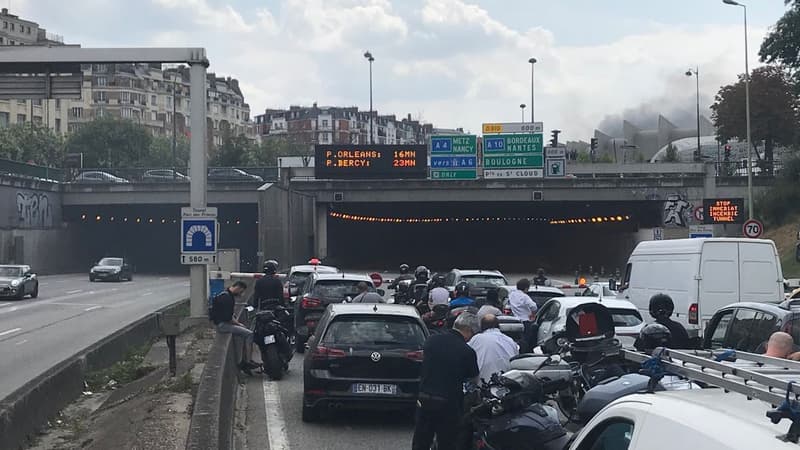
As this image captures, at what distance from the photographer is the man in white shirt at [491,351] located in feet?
32.7

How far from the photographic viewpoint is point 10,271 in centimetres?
4153

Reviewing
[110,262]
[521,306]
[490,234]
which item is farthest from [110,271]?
[521,306]

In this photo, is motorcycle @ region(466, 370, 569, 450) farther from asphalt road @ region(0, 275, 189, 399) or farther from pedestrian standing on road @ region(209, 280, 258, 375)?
asphalt road @ region(0, 275, 189, 399)

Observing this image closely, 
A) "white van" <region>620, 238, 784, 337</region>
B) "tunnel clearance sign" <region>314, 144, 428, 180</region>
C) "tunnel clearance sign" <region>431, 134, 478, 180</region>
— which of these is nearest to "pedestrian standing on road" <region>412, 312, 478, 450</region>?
"white van" <region>620, 238, 784, 337</region>

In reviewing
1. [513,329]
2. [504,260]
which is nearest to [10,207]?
[504,260]

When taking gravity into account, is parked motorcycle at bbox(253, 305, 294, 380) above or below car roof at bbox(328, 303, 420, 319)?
below

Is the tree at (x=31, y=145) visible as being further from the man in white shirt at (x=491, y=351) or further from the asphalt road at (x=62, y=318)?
the man in white shirt at (x=491, y=351)

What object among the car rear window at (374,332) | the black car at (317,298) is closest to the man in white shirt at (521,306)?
the black car at (317,298)

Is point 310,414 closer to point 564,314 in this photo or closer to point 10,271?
point 564,314

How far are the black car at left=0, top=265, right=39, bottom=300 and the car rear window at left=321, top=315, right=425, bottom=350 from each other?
3064 cm

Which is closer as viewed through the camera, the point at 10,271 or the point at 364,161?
the point at 10,271

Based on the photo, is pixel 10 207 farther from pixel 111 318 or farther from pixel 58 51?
pixel 58 51

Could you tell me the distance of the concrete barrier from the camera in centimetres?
1072

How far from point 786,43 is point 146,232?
161ft
